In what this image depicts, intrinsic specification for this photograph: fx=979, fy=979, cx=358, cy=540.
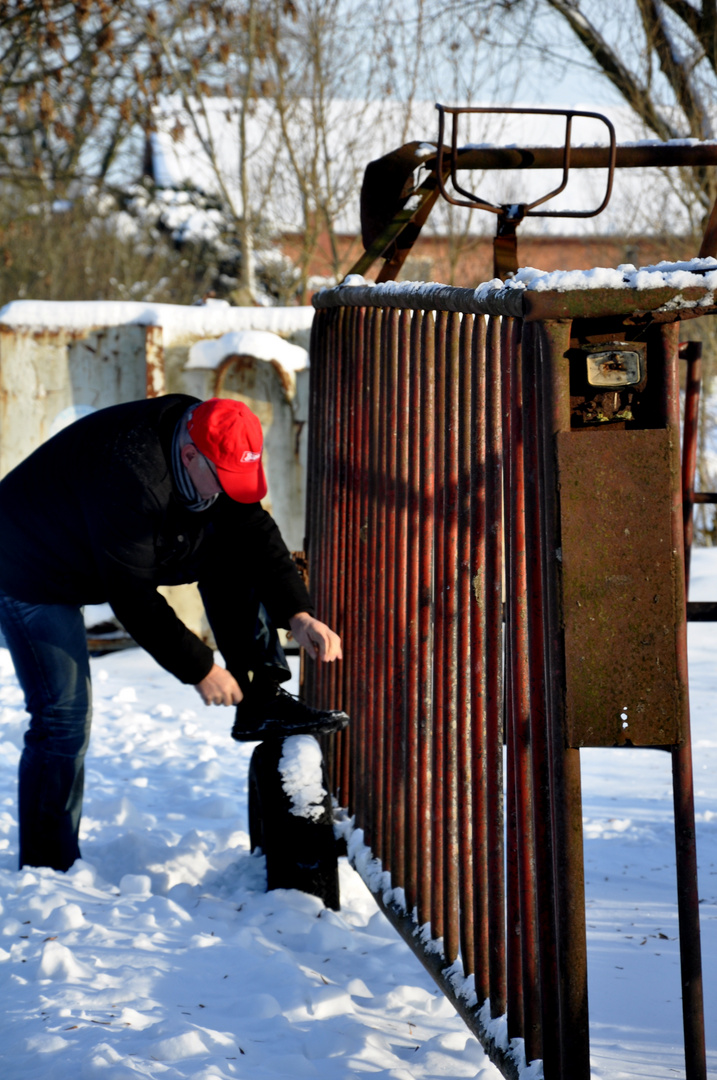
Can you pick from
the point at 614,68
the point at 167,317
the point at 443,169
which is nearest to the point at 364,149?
the point at 614,68

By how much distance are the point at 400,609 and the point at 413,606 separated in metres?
0.08

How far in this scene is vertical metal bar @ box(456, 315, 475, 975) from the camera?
211 centimetres

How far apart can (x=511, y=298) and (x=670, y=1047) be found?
1.65 metres

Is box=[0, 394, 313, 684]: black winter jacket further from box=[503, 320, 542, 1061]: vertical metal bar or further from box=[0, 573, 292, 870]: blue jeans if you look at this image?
box=[503, 320, 542, 1061]: vertical metal bar

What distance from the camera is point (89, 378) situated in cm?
626

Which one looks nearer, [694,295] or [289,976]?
[694,295]

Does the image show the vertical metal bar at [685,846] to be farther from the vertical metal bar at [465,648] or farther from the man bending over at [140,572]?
the man bending over at [140,572]

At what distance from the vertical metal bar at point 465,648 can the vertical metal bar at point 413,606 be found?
27 cm

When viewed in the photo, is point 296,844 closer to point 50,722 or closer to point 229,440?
point 50,722

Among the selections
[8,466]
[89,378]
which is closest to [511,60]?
[89,378]

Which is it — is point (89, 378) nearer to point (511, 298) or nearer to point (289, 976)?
point (289, 976)

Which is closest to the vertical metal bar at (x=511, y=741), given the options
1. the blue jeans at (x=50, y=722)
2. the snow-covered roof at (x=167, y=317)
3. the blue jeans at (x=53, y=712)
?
the blue jeans at (x=53, y=712)

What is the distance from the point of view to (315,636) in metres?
2.99

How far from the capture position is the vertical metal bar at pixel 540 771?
170cm
